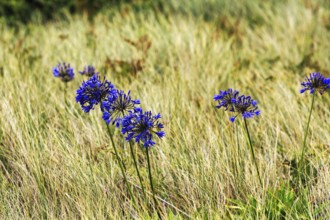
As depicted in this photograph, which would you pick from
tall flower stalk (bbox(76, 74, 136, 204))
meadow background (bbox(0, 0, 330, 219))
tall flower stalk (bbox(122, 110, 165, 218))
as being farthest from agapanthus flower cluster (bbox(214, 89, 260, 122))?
tall flower stalk (bbox(76, 74, 136, 204))

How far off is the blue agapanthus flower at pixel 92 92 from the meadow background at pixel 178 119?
1.87 feet

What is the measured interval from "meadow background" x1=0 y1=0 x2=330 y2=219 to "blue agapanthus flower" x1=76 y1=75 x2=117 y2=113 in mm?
571

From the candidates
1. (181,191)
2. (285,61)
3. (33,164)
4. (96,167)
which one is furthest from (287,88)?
(33,164)

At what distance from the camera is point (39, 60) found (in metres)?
4.84

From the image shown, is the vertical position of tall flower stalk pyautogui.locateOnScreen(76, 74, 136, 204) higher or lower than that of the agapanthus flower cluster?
lower

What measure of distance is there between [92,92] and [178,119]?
1024 mm

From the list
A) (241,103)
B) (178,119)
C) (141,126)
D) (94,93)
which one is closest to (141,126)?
(141,126)

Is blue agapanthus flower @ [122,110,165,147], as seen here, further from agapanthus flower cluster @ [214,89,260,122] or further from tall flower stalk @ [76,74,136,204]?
agapanthus flower cluster @ [214,89,260,122]

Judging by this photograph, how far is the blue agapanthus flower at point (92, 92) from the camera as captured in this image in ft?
7.73

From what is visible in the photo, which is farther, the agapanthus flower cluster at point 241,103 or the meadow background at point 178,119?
the meadow background at point 178,119

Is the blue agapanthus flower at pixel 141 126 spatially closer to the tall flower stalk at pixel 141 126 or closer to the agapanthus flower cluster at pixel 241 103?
the tall flower stalk at pixel 141 126

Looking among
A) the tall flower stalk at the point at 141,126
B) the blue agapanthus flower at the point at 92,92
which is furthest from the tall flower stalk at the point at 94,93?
the tall flower stalk at the point at 141,126

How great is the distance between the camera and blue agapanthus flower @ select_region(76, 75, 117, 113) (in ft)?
7.73

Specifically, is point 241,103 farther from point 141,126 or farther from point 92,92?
point 92,92
